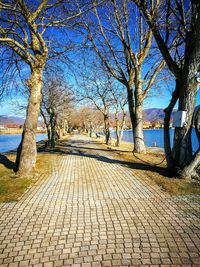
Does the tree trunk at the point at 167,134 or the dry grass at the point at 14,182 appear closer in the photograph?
the dry grass at the point at 14,182

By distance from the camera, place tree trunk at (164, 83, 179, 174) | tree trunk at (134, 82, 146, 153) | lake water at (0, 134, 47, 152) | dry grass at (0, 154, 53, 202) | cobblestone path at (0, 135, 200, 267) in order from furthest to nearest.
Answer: lake water at (0, 134, 47, 152), tree trunk at (134, 82, 146, 153), tree trunk at (164, 83, 179, 174), dry grass at (0, 154, 53, 202), cobblestone path at (0, 135, 200, 267)

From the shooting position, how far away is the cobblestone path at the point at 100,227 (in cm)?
319

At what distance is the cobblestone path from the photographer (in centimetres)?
319

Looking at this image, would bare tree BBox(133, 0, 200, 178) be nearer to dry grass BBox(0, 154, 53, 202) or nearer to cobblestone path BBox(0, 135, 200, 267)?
cobblestone path BBox(0, 135, 200, 267)

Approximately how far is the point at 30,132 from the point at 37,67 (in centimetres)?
280

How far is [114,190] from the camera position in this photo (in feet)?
20.6

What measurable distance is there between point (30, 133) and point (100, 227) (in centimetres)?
564

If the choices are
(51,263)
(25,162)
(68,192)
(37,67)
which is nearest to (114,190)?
(68,192)

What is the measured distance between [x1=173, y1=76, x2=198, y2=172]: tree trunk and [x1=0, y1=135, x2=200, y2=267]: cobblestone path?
73.9 inches

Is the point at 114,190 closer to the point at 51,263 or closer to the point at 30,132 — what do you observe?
the point at 51,263

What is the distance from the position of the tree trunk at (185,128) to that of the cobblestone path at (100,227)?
1.88 meters

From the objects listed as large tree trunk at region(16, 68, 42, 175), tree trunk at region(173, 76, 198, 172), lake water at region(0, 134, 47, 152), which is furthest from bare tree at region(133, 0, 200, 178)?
lake water at region(0, 134, 47, 152)

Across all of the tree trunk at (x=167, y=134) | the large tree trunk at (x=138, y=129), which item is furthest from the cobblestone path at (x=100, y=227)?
the large tree trunk at (x=138, y=129)

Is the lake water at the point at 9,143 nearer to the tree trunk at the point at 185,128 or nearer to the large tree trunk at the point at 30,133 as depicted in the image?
the large tree trunk at the point at 30,133
